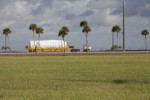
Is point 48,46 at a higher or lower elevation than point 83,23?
lower

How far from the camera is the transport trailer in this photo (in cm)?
12288

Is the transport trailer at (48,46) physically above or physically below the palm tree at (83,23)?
below

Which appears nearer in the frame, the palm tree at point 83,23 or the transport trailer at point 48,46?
the transport trailer at point 48,46

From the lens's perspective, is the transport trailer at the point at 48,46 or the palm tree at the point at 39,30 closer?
the transport trailer at the point at 48,46

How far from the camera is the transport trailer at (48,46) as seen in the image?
12288 cm

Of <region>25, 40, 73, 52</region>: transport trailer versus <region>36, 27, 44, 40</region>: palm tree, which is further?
<region>36, 27, 44, 40</region>: palm tree

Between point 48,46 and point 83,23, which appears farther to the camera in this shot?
point 83,23

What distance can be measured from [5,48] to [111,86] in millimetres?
118195

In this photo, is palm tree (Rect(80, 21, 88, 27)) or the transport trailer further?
palm tree (Rect(80, 21, 88, 27))

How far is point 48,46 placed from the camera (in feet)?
409

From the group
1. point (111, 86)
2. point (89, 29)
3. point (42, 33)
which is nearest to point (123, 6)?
point (89, 29)

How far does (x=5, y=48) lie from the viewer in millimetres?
134750

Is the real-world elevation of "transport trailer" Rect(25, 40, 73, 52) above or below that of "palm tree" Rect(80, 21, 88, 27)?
below

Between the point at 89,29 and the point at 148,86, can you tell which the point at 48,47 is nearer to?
the point at 89,29
